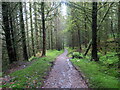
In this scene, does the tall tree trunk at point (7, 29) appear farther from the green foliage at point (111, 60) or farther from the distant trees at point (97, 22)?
the green foliage at point (111, 60)

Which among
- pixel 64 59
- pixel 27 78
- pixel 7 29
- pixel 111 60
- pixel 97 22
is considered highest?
pixel 97 22

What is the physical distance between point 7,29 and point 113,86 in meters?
9.99

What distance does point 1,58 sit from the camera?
1152 cm

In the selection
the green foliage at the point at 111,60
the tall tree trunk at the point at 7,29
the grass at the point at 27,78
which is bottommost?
the grass at the point at 27,78

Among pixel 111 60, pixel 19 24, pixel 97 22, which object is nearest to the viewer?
pixel 111 60

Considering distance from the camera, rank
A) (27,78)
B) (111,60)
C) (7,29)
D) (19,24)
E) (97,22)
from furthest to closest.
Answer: (97,22) < (19,24) < (7,29) < (111,60) < (27,78)

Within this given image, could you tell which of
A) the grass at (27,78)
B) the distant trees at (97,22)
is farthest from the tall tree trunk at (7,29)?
the distant trees at (97,22)

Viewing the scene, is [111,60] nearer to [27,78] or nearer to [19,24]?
[27,78]

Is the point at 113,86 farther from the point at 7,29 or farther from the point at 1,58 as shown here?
the point at 1,58

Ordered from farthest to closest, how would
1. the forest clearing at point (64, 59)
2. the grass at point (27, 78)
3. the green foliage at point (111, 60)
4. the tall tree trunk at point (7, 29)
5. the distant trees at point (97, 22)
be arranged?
the distant trees at point (97, 22) < the tall tree trunk at point (7, 29) < the green foliage at point (111, 60) < the forest clearing at point (64, 59) < the grass at point (27, 78)

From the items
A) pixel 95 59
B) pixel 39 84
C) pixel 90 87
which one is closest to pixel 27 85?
pixel 39 84

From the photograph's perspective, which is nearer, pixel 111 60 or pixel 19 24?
pixel 111 60

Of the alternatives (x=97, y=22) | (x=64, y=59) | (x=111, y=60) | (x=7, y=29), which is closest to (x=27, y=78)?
(x=7, y=29)

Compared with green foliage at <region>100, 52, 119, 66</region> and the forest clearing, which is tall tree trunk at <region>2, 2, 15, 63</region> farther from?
green foliage at <region>100, 52, 119, 66</region>
